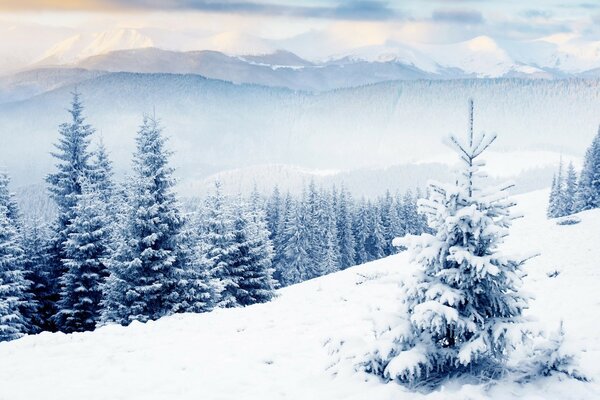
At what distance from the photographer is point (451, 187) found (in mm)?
7285

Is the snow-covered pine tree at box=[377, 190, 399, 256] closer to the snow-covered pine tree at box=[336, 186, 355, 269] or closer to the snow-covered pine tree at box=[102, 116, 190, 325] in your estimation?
the snow-covered pine tree at box=[336, 186, 355, 269]

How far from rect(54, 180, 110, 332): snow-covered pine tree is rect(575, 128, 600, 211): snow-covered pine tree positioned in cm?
4431

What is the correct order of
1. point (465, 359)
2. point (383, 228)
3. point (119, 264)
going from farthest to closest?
1. point (383, 228)
2. point (119, 264)
3. point (465, 359)

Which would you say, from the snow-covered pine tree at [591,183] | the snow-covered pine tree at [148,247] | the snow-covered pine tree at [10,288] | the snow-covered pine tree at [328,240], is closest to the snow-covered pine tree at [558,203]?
the snow-covered pine tree at [591,183]

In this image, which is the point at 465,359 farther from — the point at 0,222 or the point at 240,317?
the point at 0,222

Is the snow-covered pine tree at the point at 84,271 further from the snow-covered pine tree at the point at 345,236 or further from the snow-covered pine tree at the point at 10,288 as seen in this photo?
the snow-covered pine tree at the point at 345,236

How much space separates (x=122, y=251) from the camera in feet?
68.9

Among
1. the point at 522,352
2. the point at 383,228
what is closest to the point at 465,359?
the point at 522,352

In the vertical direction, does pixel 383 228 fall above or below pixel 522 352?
below

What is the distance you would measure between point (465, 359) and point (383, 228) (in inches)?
2739

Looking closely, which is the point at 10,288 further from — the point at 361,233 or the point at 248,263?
the point at 361,233

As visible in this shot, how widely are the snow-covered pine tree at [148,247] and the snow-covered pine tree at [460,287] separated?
15.0 metres

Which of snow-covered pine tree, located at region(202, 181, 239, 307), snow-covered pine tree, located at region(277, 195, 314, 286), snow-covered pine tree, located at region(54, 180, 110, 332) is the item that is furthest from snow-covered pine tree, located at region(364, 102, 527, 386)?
snow-covered pine tree, located at region(277, 195, 314, 286)

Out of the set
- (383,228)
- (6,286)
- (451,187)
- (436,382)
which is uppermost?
(451,187)
